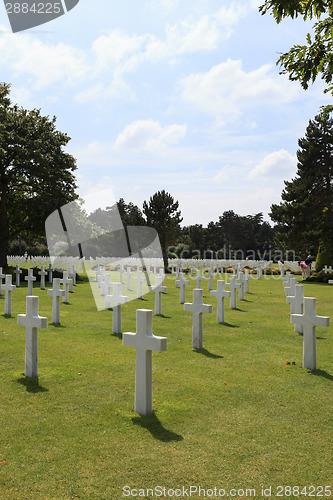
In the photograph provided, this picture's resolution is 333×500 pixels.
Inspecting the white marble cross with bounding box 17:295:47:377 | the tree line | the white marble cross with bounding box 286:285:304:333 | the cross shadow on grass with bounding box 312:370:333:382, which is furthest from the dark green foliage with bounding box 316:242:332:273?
the white marble cross with bounding box 17:295:47:377

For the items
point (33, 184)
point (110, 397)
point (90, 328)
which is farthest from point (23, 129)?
point (110, 397)

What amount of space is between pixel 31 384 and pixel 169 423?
7.20 feet

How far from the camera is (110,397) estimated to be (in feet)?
16.0

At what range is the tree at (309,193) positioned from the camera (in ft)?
108

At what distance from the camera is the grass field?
3.12 metres

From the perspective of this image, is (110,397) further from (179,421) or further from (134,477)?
(134,477)

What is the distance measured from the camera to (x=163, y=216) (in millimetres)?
37250

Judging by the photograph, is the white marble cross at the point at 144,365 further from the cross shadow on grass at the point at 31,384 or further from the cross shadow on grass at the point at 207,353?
the cross shadow on grass at the point at 207,353

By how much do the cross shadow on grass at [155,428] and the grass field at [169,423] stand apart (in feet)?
0.04

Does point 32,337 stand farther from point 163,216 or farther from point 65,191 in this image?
point 163,216

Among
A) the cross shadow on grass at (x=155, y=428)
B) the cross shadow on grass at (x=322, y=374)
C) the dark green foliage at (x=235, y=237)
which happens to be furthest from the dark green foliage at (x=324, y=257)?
the dark green foliage at (x=235, y=237)

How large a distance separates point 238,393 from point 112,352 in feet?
8.94

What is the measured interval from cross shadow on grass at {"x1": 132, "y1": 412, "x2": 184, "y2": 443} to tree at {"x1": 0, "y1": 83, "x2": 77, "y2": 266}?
22.3 meters

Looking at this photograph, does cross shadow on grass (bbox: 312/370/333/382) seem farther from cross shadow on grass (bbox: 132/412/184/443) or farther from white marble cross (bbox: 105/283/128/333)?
white marble cross (bbox: 105/283/128/333)
